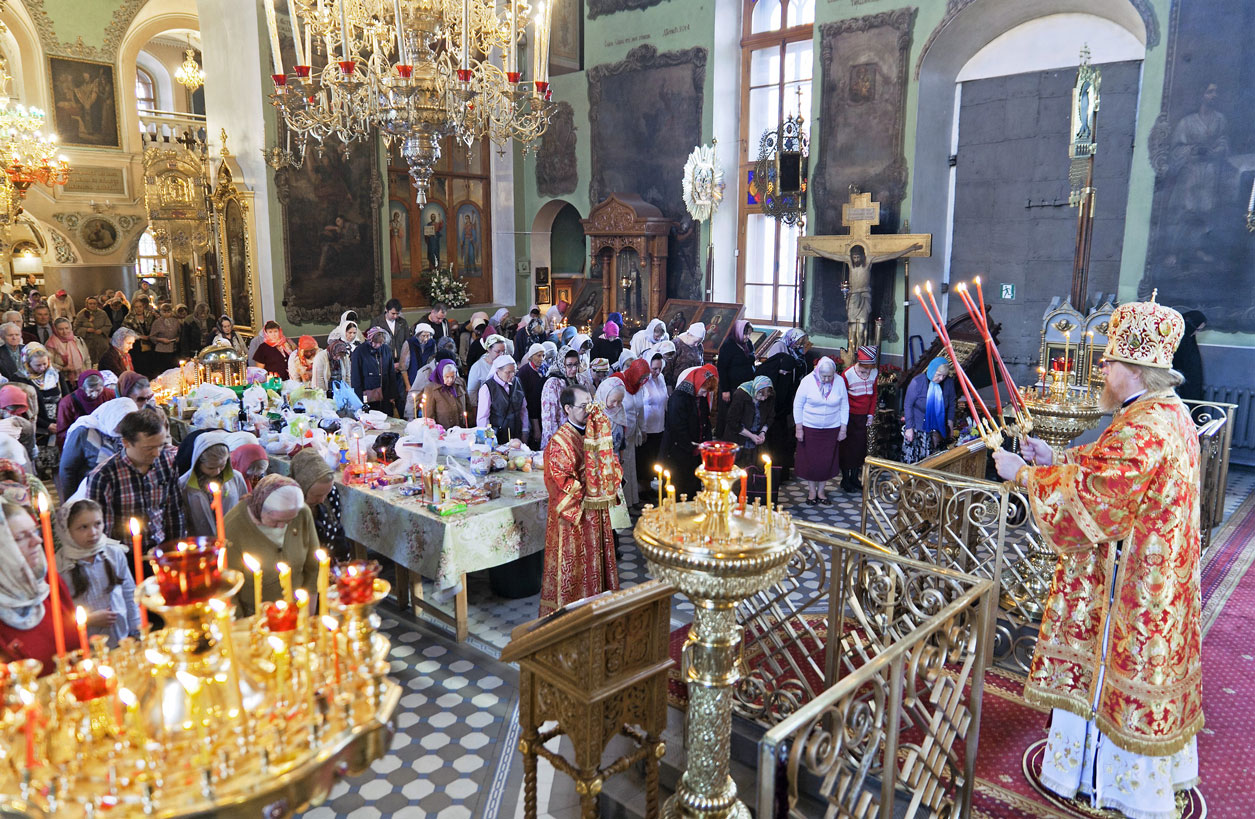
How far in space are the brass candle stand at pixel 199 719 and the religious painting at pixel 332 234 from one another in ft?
45.9

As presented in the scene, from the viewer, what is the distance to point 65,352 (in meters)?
10.2

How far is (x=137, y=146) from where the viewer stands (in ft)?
63.6

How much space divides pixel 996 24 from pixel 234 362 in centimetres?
1109

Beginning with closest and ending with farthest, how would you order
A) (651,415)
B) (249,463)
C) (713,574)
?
(713,574)
(249,463)
(651,415)

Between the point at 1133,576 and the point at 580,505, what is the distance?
3130mm

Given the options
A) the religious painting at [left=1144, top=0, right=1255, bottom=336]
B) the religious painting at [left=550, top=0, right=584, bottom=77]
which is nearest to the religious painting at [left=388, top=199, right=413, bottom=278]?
the religious painting at [left=550, top=0, right=584, bottom=77]

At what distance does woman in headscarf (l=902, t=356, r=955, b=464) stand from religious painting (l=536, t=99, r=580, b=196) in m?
10.3

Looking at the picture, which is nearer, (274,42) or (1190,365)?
(274,42)

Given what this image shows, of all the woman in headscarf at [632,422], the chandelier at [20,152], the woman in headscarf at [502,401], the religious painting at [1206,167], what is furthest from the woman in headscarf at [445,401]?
the chandelier at [20,152]

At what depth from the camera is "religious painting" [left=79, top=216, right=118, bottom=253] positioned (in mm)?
18672

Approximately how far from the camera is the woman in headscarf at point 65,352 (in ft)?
32.9

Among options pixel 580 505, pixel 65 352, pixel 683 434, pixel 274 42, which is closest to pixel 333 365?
pixel 65 352

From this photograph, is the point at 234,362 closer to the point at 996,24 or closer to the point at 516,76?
the point at 516,76

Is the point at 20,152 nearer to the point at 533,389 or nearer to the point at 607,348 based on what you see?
the point at 607,348
